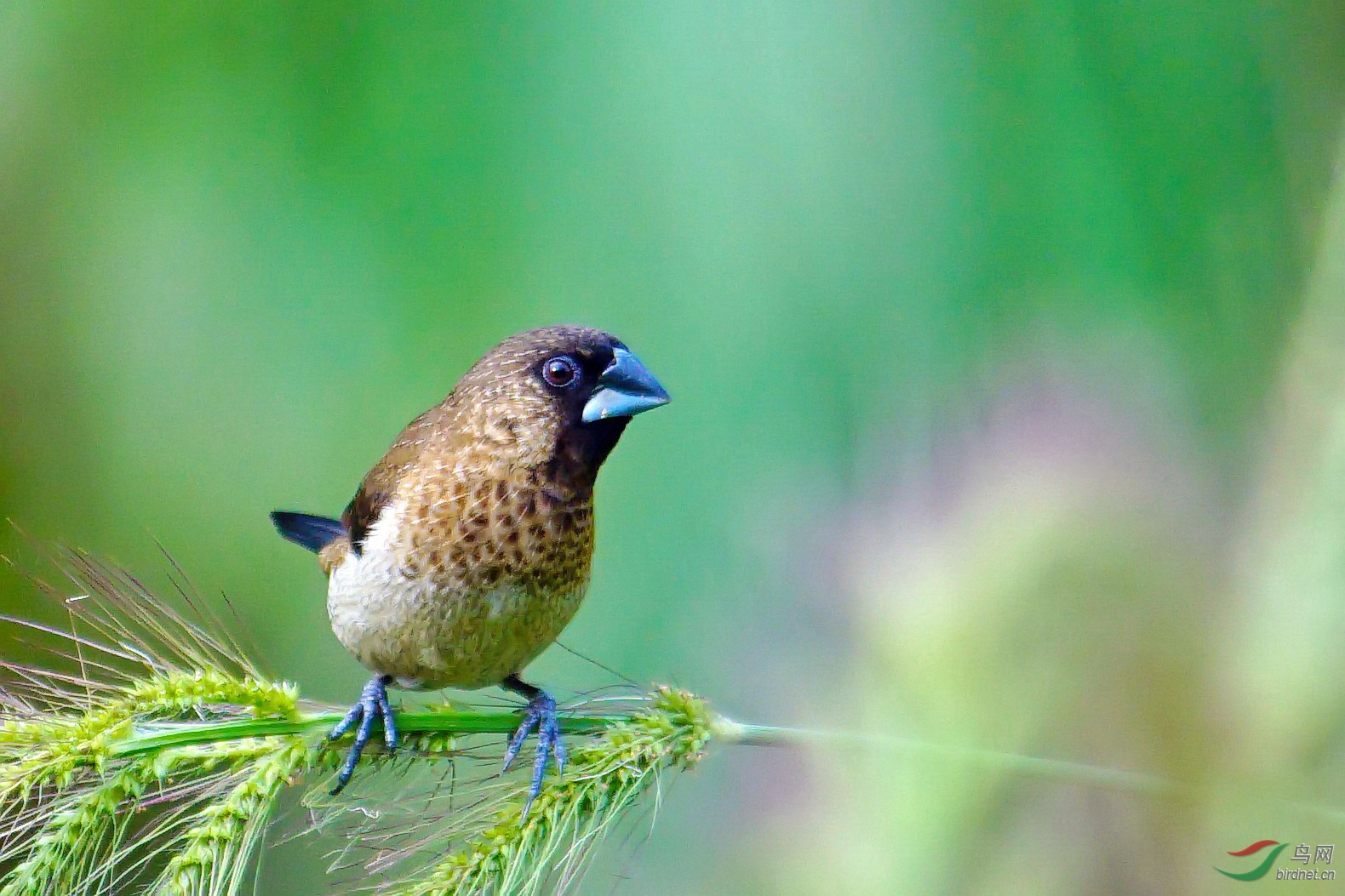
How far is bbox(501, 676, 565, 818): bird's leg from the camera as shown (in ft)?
5.73

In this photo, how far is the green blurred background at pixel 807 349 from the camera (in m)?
1.54

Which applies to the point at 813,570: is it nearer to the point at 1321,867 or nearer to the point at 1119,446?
the point at 1119,446

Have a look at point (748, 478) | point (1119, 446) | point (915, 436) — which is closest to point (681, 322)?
point (748, 478)

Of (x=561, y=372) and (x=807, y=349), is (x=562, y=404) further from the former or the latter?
(x=807, y=349)

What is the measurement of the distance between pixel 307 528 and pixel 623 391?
95 cm

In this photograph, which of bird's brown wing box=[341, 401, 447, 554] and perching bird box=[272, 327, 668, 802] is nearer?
perching bird box=[272, 327, 668, 802]

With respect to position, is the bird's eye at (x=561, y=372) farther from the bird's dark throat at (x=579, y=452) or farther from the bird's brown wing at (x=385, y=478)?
the bird's brown wing at (x=385, y=478)

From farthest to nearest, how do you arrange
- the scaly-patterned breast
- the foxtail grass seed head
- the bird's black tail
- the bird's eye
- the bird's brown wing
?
the bird's black tail < the bird's brown wing < the bird's eye < the scaly-patterned breast < the foxtail grass seed head

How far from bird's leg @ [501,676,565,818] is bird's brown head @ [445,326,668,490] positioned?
1.37 ft

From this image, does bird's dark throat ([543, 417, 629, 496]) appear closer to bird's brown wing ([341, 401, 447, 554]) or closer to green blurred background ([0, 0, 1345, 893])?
bird's brown wing ([341, 401, 447, 554])

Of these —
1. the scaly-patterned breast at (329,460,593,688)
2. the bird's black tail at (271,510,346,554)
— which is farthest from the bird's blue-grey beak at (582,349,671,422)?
the bird's black tail at (271,510,346,554)

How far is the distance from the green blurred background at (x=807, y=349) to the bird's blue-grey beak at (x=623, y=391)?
1.37ft

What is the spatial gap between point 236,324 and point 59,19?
100 centimetres

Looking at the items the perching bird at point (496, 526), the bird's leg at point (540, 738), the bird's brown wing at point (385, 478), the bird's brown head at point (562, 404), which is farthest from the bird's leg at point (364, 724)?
the bird's brown head at point (562, 404)
